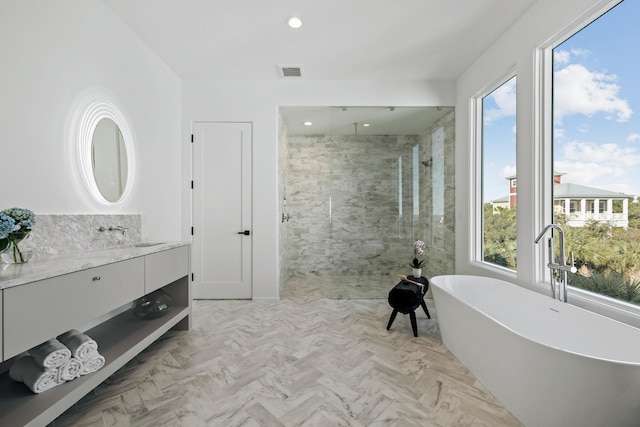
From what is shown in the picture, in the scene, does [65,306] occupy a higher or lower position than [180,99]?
lower

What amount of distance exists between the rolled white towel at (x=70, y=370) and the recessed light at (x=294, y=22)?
9.33 ft

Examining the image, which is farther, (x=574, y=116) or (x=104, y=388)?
(x=574, y=116)

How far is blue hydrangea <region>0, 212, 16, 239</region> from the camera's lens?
1302 millimetres

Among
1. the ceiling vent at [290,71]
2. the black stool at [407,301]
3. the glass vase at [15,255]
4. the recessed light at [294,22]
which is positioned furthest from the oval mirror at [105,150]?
the black stool at [407,301]

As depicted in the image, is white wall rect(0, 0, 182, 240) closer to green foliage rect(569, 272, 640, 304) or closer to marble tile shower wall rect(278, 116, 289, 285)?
marble tile shower wall rect(278, 116, 289, 285)

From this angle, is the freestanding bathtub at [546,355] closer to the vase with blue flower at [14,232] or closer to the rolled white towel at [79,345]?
the rolled white towel at [79,345]

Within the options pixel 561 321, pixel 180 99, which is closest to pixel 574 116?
pixel 561 321

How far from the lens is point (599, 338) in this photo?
1680 millimetres

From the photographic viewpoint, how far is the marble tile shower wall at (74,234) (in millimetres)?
1787

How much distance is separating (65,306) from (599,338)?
2.83 m

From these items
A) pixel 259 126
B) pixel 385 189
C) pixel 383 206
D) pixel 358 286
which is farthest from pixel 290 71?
pixel 358 286

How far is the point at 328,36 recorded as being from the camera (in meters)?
2.81

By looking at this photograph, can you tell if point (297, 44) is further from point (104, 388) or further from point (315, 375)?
point (104, 388)

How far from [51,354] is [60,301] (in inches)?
12.8
